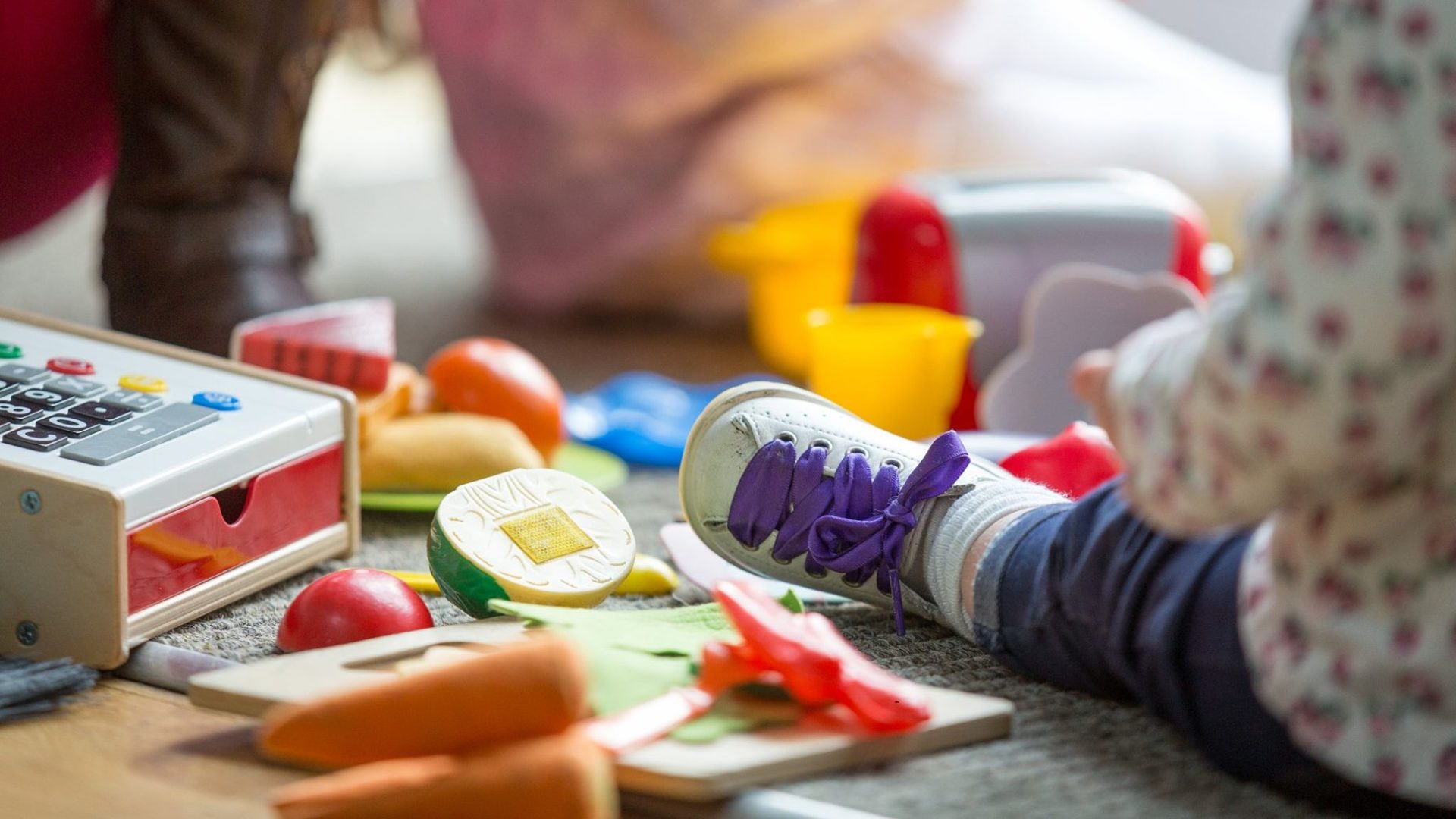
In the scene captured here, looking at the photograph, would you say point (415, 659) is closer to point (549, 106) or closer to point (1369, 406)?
point (1369, 406)

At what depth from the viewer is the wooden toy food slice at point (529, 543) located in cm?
82

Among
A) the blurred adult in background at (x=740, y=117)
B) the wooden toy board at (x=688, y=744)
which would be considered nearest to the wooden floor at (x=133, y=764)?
the wooden toy board at (x=688, y=744)

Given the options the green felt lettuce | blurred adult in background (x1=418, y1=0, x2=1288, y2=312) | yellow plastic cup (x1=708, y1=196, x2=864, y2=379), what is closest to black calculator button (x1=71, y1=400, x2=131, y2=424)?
the green felt lettuce

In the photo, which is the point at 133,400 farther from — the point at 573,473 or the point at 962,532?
the point at 962,532

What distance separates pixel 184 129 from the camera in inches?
49.8

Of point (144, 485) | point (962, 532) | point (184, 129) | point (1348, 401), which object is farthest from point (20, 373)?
point (1348, 401)

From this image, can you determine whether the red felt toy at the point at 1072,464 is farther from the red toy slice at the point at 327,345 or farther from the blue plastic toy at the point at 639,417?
the red toy slice at the point at 327,345

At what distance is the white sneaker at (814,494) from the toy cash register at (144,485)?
A: 232 mm

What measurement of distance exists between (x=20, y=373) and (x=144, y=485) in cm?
17

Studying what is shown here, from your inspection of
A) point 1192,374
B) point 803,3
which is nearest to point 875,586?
point 1192,374

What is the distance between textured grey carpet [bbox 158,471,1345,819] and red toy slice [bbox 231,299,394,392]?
0.76 ft

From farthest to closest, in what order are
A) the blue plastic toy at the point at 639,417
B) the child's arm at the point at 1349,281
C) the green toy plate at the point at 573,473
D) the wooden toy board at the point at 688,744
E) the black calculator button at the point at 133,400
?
the blue plastic toy at the point at 639,417 < the green toy plate at the point at 573,473 < the black calculator button at the point at 133,400 < the wooden toy board at the point at 688,744 < the child's arm at the point at 1349,281

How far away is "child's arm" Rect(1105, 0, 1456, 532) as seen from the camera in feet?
1.74

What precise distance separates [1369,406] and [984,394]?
684 mm
